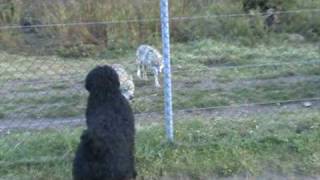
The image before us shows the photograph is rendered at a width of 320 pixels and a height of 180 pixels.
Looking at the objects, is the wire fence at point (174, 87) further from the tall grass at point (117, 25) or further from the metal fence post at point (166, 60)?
the tall grass at point (117, 25)

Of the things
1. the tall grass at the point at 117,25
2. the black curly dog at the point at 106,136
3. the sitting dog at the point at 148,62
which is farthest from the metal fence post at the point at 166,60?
the tall grass at the point at 117,25

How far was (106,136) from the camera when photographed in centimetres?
485

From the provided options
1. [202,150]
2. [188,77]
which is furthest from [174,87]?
[202,150]

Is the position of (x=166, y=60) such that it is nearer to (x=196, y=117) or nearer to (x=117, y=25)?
(x=196, y=117)

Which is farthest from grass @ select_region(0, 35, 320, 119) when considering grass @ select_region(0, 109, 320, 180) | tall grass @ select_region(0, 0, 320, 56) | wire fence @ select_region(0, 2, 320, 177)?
grass @ select_region(0, 109, 320, 180)

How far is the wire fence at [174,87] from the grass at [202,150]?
3 centimetres

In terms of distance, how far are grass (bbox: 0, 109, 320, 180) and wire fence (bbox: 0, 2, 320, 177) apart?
0.03 metres

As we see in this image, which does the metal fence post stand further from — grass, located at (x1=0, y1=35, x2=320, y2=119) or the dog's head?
grass, located at (x1=0, y1=35, x2=320, y2=119)

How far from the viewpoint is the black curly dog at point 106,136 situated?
4816mm

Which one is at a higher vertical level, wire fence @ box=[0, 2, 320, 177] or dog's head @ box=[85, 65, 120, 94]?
dog's head @ box=[85, 65, 120, 94]

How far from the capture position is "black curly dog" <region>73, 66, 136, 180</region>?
4816 mm

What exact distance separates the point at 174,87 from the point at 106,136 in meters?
3.12

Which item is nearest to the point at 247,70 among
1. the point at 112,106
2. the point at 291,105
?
the point at 291,105

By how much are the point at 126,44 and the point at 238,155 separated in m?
4.63
